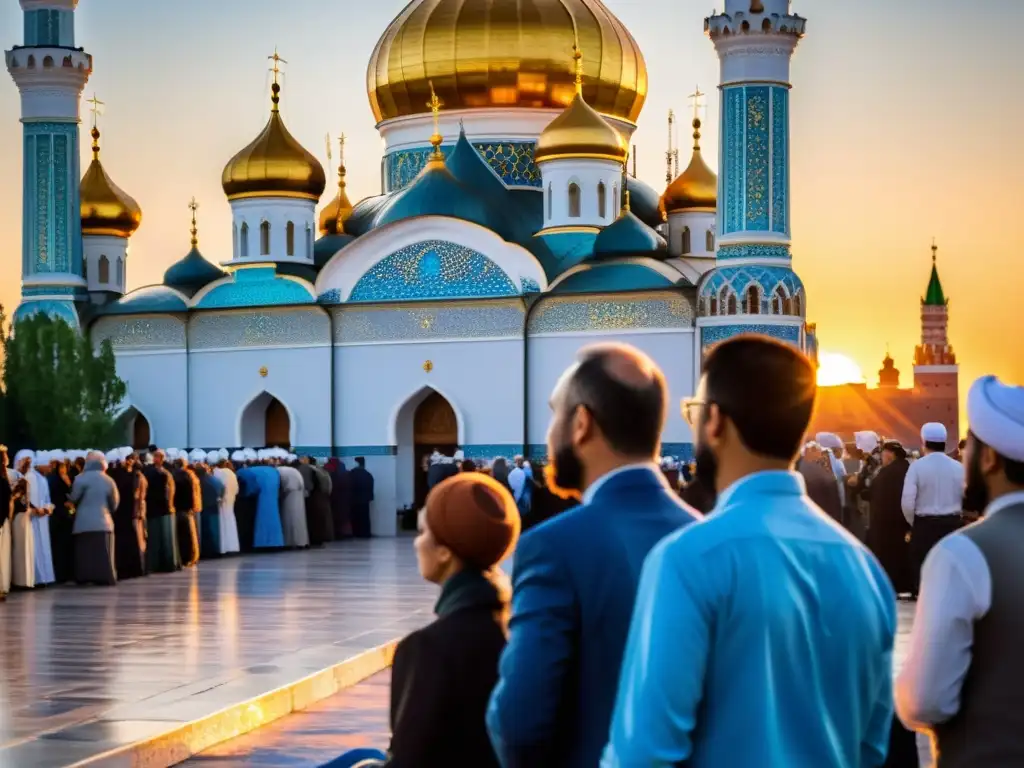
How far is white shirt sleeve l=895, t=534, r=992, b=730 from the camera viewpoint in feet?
10.4

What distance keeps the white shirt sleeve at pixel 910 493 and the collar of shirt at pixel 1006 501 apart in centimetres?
917

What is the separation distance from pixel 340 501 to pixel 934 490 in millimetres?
13339

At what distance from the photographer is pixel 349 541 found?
2422 centimetres

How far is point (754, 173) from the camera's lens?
1024 inches

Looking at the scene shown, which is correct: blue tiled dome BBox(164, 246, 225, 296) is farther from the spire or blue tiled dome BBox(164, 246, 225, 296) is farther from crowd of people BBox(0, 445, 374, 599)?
the spire

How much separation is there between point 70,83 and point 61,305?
3.50 meters

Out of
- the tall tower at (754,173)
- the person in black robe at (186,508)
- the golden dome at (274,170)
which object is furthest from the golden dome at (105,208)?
the person in black robe at (186,508)

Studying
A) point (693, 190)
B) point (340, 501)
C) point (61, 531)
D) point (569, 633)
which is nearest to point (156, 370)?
Result: point (340, 501)

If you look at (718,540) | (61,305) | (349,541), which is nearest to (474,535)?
(718,540)

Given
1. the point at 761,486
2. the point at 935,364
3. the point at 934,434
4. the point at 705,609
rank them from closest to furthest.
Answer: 1. the point at 705,609
2. the point at 761,486
3. the point at 934,434
4. the point at 935,364

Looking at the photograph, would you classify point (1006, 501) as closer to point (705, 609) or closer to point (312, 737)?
point (705, 609)

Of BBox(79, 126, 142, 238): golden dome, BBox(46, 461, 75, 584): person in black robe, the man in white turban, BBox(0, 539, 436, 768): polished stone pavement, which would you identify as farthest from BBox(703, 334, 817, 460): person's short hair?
BBox(79, 126, 142, 238): golden dome

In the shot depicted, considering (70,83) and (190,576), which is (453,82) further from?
(190,576)

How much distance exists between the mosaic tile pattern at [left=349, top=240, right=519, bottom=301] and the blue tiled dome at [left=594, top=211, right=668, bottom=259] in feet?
5.40
